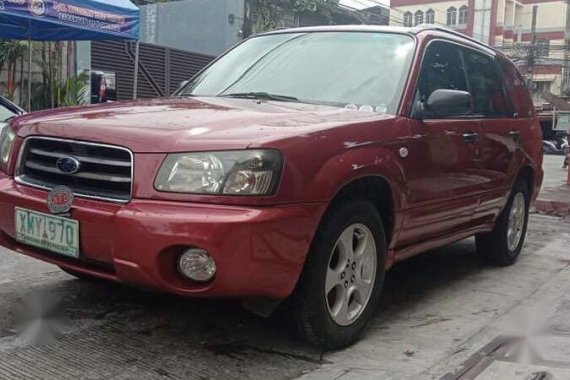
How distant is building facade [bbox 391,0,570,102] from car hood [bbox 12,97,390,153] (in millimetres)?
50850

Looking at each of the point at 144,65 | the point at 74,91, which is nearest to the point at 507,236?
the point at 74,91

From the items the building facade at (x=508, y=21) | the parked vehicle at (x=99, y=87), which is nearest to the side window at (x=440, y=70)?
the parked vehicle at (x=99, y=87)


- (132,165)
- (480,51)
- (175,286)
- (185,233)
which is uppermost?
(480,51)

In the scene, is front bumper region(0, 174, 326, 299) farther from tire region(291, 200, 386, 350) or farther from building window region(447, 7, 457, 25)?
building window region(447, 7, 457, 25)

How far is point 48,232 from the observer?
3.15 meters

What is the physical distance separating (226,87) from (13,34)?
21.1ft

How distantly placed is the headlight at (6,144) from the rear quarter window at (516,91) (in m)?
3.81

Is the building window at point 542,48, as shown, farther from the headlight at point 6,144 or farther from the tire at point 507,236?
the headlight at point 6,144

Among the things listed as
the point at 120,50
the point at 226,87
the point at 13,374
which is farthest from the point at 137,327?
the point at 120,50

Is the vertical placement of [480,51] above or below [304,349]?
above

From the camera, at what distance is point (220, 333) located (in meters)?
3.56

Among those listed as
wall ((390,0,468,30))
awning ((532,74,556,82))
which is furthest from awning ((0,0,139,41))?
wall ((390,0,468,30))

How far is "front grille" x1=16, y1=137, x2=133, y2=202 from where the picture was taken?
9.81 feet

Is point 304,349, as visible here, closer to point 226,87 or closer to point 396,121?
point 396,121
